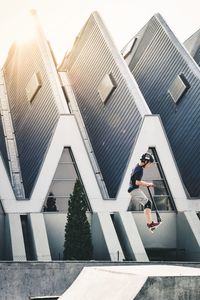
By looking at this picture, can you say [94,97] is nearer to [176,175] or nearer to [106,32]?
[106,32]

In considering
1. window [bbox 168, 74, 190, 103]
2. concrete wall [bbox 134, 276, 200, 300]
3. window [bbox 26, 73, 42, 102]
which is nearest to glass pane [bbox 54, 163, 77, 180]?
window [bbox 26, 73, 42, 102]

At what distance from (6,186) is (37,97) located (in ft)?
31.3

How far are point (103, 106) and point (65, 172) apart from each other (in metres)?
7.40

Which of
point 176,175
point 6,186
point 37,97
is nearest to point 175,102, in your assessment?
point 176,175

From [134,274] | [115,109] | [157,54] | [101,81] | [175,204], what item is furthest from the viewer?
[157,54]

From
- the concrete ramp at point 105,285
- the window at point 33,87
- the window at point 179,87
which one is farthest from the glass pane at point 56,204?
the concrete ramp at point 105,285

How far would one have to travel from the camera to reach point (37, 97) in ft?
117

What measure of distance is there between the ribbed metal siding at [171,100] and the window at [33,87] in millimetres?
8314

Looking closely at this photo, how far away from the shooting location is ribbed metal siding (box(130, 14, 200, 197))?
32.2 metres

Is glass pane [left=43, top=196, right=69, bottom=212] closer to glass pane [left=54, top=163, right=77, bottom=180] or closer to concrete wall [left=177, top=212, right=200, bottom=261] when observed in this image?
glass pane [left=54, top=163, right=77, bottom=180]

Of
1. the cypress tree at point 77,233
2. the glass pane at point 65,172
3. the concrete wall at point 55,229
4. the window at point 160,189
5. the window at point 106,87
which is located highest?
the window at point 106,87

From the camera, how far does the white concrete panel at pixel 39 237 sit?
2483 centimetres

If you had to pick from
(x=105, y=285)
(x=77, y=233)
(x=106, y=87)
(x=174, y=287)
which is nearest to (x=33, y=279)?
(x=77, y=233)

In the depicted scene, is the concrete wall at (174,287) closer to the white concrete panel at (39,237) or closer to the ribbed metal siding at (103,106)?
the white concrete panel at (39,237)
